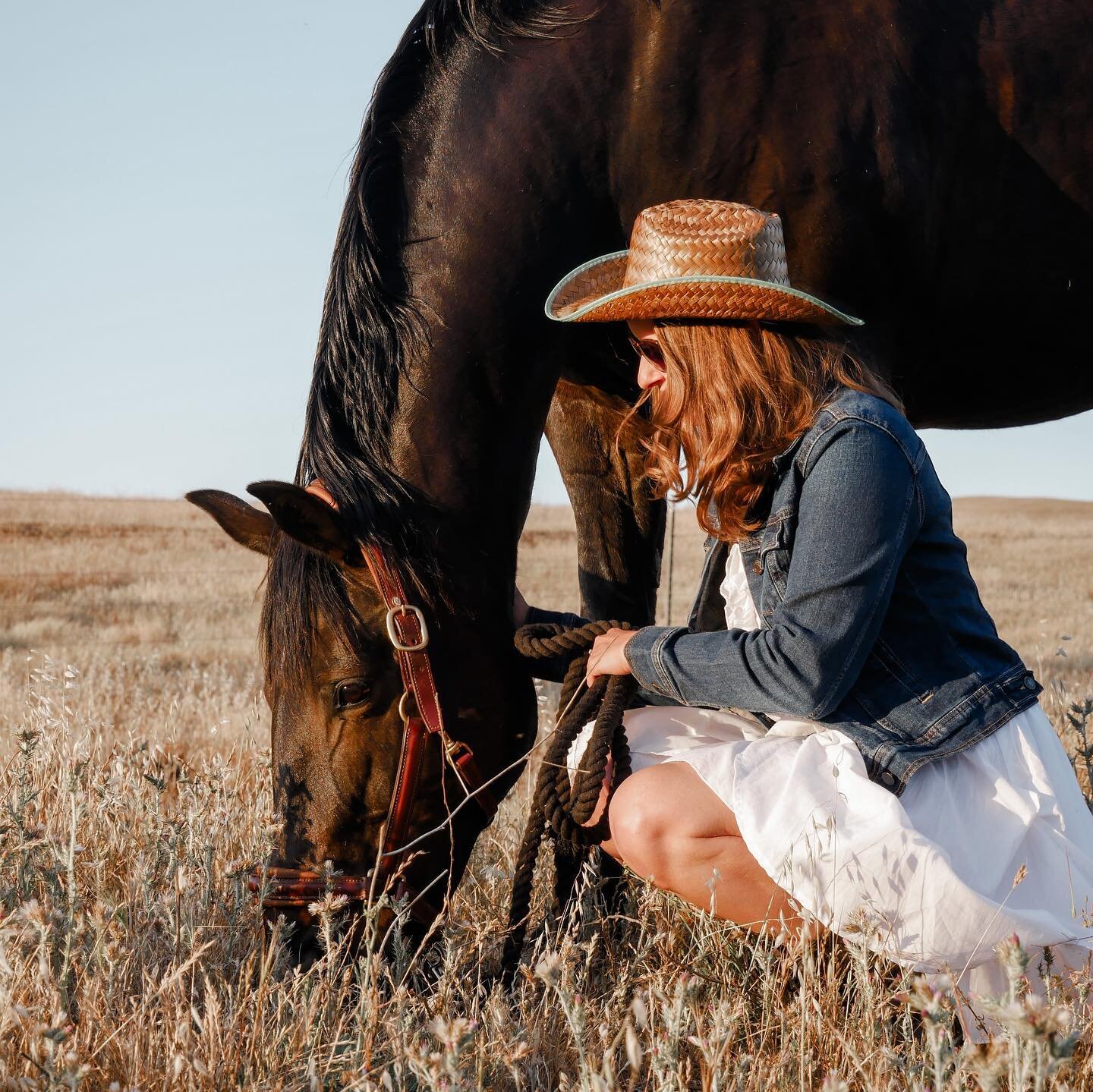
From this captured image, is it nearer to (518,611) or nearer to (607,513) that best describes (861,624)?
(518,611)

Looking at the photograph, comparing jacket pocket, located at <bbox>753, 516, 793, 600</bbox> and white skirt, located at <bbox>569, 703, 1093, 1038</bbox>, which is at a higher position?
jacket pocket, located at <bbox>753, 516, 793, 600</bbox>

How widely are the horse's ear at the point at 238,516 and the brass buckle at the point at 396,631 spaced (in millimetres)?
414

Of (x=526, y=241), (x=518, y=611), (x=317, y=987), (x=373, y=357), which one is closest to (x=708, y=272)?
(x=526, y=241)

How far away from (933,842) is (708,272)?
1.32 m

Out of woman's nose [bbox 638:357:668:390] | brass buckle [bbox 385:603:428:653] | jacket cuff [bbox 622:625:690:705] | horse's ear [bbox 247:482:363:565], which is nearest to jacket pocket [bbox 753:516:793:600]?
jacket cuff [bbox 622:625:690:705]

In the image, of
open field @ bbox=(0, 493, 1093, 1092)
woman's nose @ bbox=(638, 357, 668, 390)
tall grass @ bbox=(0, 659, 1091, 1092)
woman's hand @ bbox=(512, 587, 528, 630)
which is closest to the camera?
tall grass @ bbox=(0, 659, 1091, 1092)

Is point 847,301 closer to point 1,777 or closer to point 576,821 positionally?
point 576,821

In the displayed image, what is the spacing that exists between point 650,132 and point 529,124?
33 centimetres

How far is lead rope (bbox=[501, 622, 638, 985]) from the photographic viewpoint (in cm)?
265

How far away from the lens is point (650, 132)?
121 inches

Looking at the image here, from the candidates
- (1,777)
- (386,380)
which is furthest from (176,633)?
(386,380)

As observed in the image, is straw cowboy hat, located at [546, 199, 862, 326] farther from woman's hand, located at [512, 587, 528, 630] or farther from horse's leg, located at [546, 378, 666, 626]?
horse's leg, located at [546, 378, 666, 626]

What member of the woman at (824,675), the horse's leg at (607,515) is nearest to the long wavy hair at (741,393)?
the woman at (824,675)

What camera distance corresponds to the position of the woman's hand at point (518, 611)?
3061 millimetres
